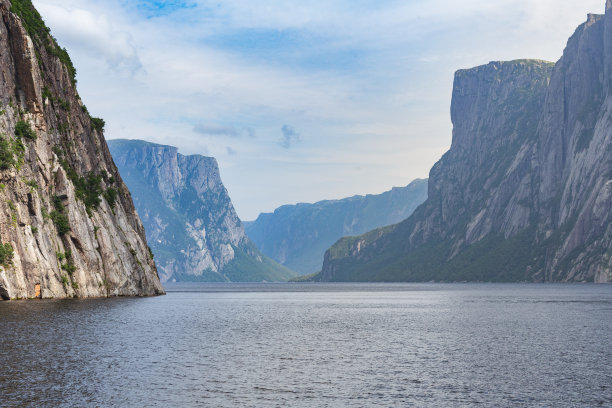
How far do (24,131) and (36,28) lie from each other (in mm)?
43299

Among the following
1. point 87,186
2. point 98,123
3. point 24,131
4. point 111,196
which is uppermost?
point 98,123

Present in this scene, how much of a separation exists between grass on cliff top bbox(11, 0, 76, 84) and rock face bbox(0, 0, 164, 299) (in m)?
0.41

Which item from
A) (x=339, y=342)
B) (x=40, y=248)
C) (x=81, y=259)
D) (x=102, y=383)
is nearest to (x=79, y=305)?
(x=40, y=248)

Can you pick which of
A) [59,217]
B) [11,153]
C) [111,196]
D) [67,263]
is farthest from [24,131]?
[111,196]

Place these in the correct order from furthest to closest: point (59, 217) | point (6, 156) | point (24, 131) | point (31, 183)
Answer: point (59, 217) < point (24, 131) < point (31, 183) < point (6, 156)

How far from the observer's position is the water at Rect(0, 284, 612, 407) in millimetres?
43750

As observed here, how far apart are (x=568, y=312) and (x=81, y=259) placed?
103m

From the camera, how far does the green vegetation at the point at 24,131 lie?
130 meters

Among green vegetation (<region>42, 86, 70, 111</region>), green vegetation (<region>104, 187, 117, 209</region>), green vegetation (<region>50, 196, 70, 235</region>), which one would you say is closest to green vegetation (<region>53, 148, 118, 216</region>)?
green vegetation (<region>104, 187, 117, 209</region>)

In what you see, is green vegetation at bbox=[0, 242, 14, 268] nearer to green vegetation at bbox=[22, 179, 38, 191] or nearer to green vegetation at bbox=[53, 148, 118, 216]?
green vegetation at bbox=[22, 179, 38, 191]

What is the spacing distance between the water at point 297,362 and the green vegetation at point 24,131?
43.3m

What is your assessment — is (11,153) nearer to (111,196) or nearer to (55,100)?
(55,100)

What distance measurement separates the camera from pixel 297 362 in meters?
60.1

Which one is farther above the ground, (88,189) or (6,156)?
(6,156)
